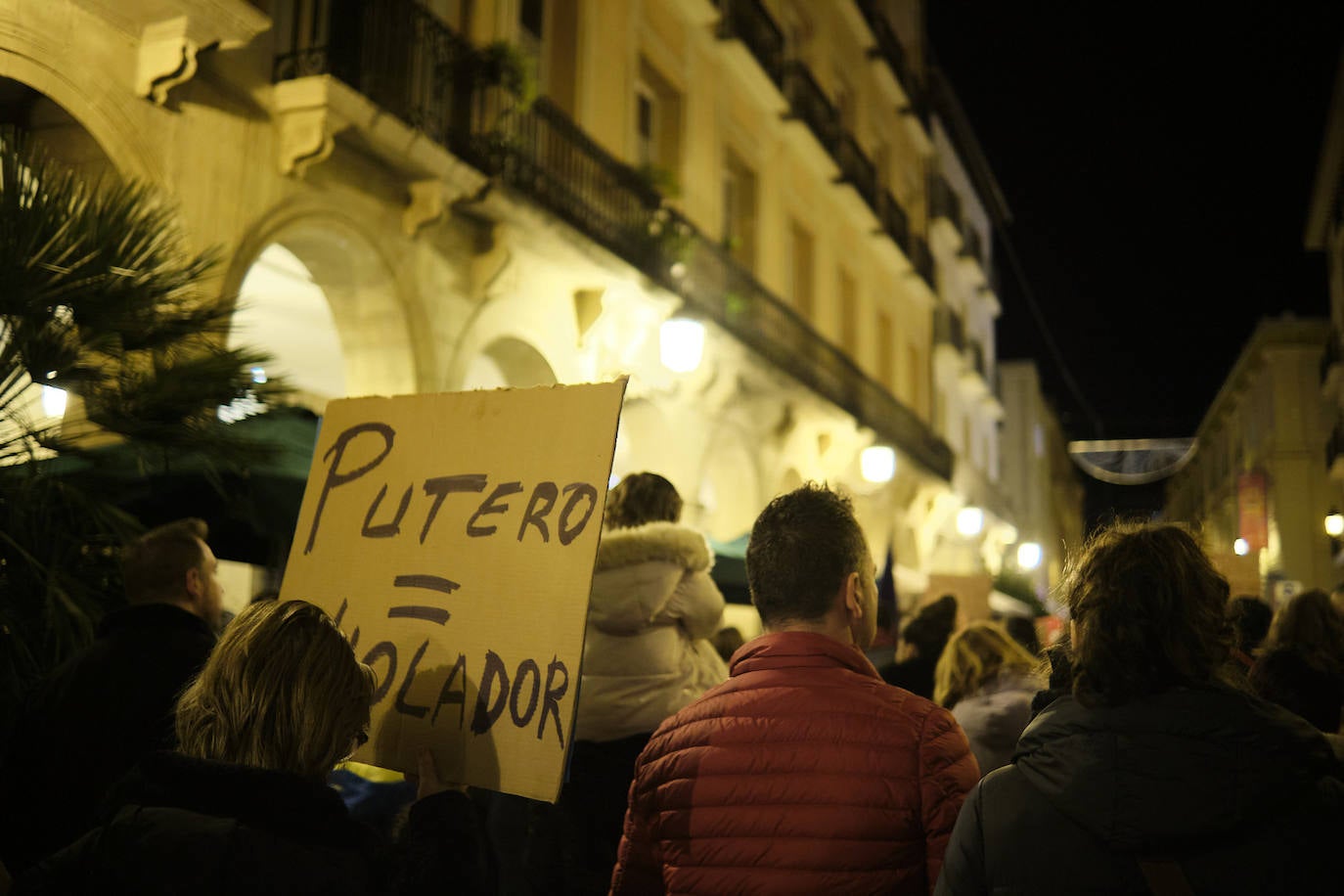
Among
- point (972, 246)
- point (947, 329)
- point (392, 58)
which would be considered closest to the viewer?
point (392, 58)

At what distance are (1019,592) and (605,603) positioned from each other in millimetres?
21729

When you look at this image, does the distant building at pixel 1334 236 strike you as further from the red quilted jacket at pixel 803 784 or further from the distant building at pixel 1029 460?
the red quilted jacket at pixel 803 784

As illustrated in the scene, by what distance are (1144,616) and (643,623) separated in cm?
180

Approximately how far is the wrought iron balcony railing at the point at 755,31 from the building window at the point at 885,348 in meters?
7.36

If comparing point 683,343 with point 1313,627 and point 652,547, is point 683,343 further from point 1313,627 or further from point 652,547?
point 652,547

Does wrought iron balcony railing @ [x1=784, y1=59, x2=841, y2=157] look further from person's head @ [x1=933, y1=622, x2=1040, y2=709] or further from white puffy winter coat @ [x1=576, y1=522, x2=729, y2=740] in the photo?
white puffy winter coat @ [x1=576, y1=522, x2=729, y2=740]

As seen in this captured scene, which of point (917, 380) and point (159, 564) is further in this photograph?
point (917, 380)

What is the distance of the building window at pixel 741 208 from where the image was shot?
671 inches

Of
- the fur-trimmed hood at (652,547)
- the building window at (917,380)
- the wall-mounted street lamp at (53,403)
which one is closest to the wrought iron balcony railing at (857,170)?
the building window at (917,380)

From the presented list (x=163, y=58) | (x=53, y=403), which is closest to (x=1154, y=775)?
(x=53, y=403)

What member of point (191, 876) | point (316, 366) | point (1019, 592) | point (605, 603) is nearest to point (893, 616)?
point (605, 603)

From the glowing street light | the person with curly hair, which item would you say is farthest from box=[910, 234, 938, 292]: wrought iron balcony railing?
the person with curly hair

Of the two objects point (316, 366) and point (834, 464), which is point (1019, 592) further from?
point (316, 366)

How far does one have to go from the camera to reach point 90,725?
3.19 meters
